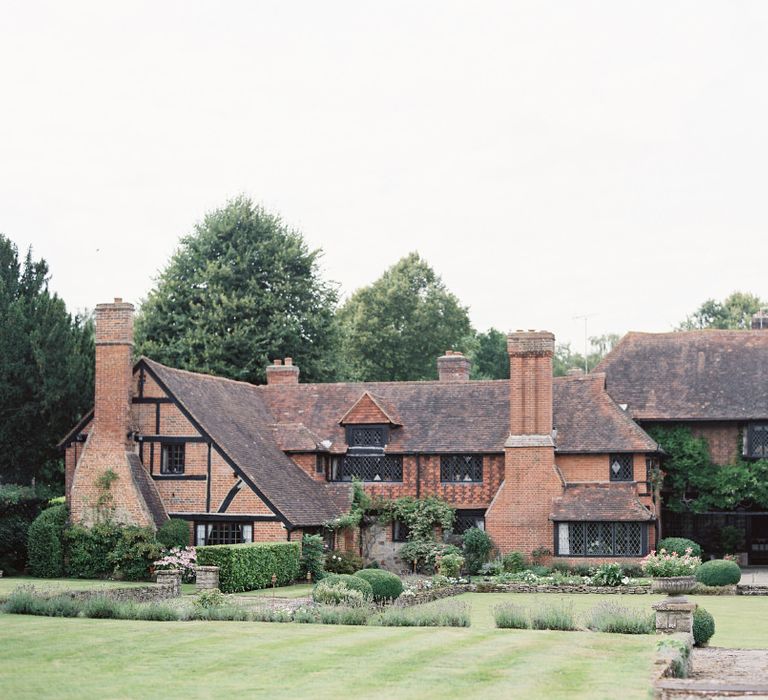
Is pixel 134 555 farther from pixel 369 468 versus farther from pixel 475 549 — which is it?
pixel 475 549

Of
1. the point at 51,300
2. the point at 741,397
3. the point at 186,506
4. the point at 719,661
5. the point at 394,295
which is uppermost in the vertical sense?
the point at 394,295

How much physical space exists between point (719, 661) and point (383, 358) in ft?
170

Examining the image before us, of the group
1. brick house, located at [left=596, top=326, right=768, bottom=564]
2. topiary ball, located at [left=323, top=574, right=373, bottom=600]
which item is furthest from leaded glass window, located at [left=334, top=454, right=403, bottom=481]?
topiary ball, located at [left=323, top=574, right=373, bottom=600]

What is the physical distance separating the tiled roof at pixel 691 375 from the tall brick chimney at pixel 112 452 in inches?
736

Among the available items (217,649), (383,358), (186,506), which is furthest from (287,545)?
(383,358)

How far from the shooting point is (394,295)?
72.2 m

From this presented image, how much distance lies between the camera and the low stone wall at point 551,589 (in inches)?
1410

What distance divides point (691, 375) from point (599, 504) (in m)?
8.89

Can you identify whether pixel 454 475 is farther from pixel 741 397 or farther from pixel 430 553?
pixel 741 397

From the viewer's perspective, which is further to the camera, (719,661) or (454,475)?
(454,475)

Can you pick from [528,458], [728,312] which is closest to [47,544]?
[528,458]

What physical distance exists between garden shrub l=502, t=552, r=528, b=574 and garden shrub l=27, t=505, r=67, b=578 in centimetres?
1407

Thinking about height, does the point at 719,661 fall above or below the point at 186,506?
below

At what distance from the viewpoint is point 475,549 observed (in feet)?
133
